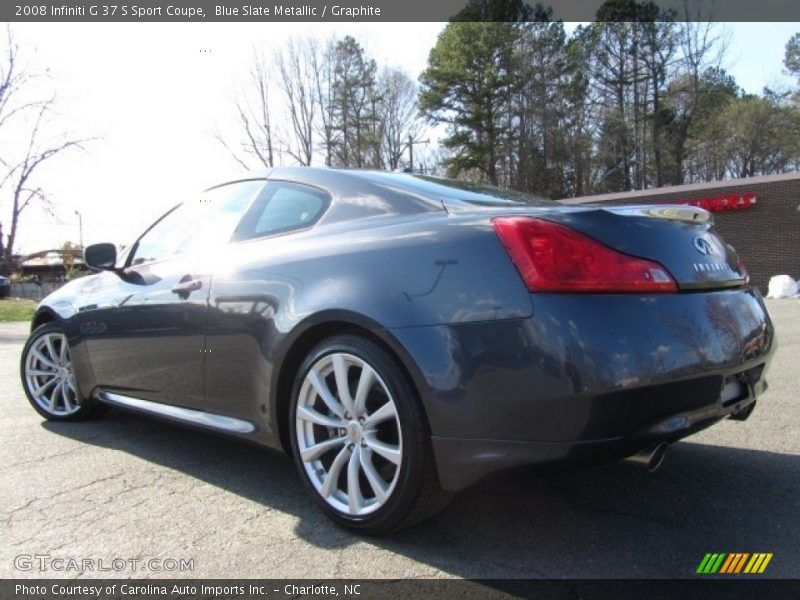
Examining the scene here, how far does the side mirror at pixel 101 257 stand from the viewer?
12.8 feet

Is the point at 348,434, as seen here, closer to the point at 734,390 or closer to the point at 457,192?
the point at 457,192

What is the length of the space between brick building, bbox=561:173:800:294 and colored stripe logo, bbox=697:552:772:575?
20083 millimetres

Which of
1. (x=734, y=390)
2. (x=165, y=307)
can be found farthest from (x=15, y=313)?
(x=734, y=390)

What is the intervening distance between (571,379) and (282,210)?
1.65 metres

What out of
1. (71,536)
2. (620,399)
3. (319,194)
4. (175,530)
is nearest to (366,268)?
(319,194)

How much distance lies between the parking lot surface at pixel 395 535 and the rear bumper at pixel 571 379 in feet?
0.69

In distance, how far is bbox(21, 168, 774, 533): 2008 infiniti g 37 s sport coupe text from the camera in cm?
201

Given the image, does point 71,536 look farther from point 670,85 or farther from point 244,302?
point 670,85

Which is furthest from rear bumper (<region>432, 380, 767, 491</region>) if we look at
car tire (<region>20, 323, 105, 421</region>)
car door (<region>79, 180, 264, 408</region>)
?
car tire (<region>20, 323, 105, 421</region>)

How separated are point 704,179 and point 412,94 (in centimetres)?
1842

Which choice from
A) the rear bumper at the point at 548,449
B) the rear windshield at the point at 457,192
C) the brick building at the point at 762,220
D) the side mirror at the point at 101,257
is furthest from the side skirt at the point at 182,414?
the brick building at the point at 762,220

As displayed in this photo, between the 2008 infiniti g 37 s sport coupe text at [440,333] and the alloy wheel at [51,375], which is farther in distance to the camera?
the alloy wheel at [51,375]

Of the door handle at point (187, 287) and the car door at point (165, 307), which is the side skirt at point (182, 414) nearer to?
the car door at point (165, 307)

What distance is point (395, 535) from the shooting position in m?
2.43
